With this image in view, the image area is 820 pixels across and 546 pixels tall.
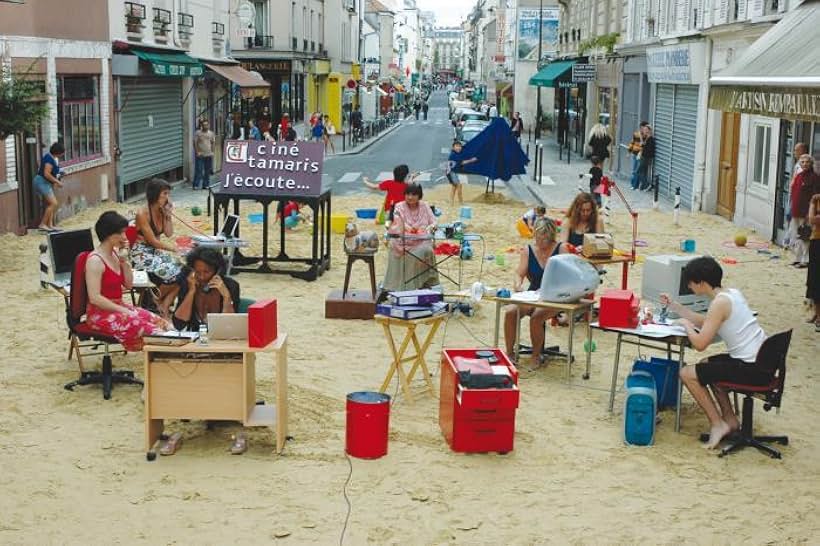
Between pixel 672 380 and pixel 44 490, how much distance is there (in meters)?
4.89

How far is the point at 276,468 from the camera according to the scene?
286 inches

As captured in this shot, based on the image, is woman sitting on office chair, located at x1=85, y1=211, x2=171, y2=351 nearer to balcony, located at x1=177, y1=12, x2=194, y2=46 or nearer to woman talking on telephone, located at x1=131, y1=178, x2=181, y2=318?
woman talking on telephone, located at x1=131, y1=178, x2=181, y2=318

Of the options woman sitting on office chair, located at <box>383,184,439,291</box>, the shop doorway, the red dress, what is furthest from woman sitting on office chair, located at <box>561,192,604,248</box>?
the shop doorway

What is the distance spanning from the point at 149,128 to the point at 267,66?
931 inches

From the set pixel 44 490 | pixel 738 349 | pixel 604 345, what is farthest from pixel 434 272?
pixel 44 490

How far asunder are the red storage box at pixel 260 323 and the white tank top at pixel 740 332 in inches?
126

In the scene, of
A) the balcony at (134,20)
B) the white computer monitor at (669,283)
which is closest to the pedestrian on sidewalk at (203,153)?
the balcony at (134,20)

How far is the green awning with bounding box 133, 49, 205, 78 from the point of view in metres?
22.7

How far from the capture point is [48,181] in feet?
57.3

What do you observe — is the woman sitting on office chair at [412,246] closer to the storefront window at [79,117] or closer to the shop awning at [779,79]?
the shop awning at [779,79]

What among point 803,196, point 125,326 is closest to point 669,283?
point 125,326

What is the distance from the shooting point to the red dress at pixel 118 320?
27.5 feet

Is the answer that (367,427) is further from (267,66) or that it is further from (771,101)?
(267,66)

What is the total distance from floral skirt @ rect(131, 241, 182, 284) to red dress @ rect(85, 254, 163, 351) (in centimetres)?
171
